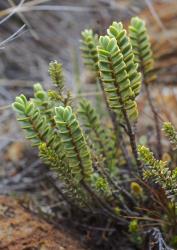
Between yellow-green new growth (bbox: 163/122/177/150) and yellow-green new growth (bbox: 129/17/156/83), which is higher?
yellow-green new growth (bbox: 129/17/156/83)

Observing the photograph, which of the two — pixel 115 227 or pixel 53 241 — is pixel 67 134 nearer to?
pixel 53 241

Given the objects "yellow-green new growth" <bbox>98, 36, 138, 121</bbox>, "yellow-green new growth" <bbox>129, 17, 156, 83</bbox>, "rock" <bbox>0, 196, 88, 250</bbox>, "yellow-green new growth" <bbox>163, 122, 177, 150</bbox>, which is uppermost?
"yellow-green new growth" <bbox>129, 17, 156, 83</bbox>

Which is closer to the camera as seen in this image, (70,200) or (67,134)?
(67,134)

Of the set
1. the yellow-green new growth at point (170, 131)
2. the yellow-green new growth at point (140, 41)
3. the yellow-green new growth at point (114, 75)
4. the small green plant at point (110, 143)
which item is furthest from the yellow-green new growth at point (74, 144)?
the yellow-green new growth at point (140, 41)

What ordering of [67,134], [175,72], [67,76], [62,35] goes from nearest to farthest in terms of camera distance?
[67,134] → [175,72] → [67,76] → [62,35]

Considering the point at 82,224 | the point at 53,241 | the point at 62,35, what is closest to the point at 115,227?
the point at 82,224

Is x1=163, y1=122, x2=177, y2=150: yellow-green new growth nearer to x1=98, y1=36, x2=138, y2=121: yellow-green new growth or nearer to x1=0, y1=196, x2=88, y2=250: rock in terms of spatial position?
x1=98, y1=36, x2=138, y2=121: yellow-green new growth

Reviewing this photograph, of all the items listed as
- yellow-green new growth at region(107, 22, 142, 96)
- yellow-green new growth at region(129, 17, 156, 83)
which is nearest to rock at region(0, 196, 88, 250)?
yellow-green new growth at region(107, 22, 142, 96)

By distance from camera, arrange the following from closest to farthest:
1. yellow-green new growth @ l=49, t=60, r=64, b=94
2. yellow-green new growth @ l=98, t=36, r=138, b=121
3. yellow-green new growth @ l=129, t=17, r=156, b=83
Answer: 1. yellow-green new growth @ l=98, t=36, r=138, b=121
2. yellow-green new growth @ l=49, t=60, r=64, b=94
3. yellow-green new growth @ l=129, t=17, r=156, b=83
